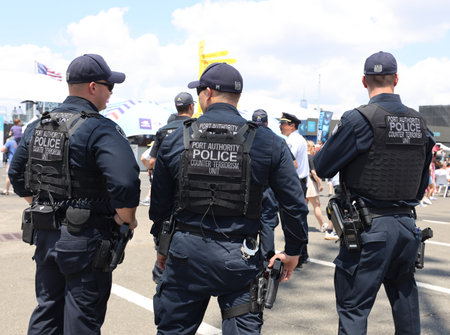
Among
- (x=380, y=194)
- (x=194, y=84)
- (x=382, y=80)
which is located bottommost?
(x=380, y=194)

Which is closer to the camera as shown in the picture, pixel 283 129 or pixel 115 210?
pixel 115 210

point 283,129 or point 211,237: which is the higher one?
point 283,129

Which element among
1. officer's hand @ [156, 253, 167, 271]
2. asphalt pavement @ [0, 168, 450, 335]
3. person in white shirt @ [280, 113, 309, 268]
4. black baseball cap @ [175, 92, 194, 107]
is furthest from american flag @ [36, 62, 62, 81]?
officer's hand @ [156, 253, 167, 271]

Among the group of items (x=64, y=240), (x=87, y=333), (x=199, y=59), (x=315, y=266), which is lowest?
(x=315, y=266)

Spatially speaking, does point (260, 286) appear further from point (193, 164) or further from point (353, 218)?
point (353, 218)

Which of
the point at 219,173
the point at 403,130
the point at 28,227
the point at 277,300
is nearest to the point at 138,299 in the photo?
the point at 277,300

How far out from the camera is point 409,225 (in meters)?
3.23

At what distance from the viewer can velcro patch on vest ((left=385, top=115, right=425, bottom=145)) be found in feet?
10.6

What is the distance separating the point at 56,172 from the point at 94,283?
0.70 metres

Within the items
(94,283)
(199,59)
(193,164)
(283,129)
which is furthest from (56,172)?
(199,59)

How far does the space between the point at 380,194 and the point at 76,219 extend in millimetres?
1896

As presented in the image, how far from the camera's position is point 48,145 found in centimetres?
298

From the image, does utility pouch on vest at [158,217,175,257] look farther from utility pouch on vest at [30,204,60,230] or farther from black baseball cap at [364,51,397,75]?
black baseball cap at [364,51,397,75]

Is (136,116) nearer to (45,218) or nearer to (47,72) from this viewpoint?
(47,72)
